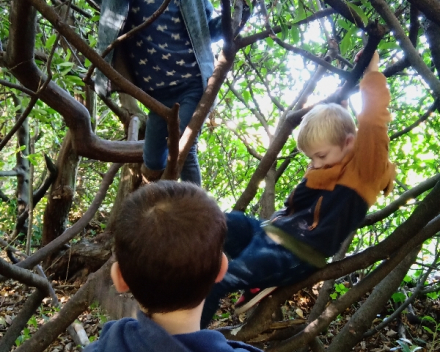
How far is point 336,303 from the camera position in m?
1.59

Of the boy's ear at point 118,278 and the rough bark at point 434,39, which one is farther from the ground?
the rough bark at point 434,39

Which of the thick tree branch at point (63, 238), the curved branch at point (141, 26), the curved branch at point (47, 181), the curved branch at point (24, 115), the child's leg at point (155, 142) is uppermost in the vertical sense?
the curved branch at point (47, 181)

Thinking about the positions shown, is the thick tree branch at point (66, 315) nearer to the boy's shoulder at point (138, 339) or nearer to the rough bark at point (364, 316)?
the boy's shoulder at point (138, 339)

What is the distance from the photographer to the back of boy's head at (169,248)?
870 millimetres

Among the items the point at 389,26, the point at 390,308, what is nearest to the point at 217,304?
the point at 389,26

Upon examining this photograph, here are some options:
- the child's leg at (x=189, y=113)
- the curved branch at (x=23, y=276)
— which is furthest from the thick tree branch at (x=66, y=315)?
the child's leg at (x=189, y=113)

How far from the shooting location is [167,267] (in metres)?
0.87

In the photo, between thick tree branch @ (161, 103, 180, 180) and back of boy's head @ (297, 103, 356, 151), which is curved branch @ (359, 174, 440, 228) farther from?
thick tree branch @ (161, 103, 180, 180)

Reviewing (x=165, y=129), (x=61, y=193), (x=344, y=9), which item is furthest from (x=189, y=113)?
(x=61, y=193)

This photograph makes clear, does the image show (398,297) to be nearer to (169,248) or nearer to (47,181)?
(169,248)

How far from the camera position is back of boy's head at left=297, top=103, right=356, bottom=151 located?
1.70m

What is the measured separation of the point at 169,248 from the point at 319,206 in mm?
1090

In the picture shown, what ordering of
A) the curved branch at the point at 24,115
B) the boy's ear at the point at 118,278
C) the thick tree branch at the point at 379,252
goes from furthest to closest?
the curved branch at the point at 24,115
the thick tree branch at the point at 379,252
the boy's ear at the point at 118,278

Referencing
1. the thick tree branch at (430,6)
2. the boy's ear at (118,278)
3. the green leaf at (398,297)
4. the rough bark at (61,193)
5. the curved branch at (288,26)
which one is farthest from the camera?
the rough bark at (61,193)
